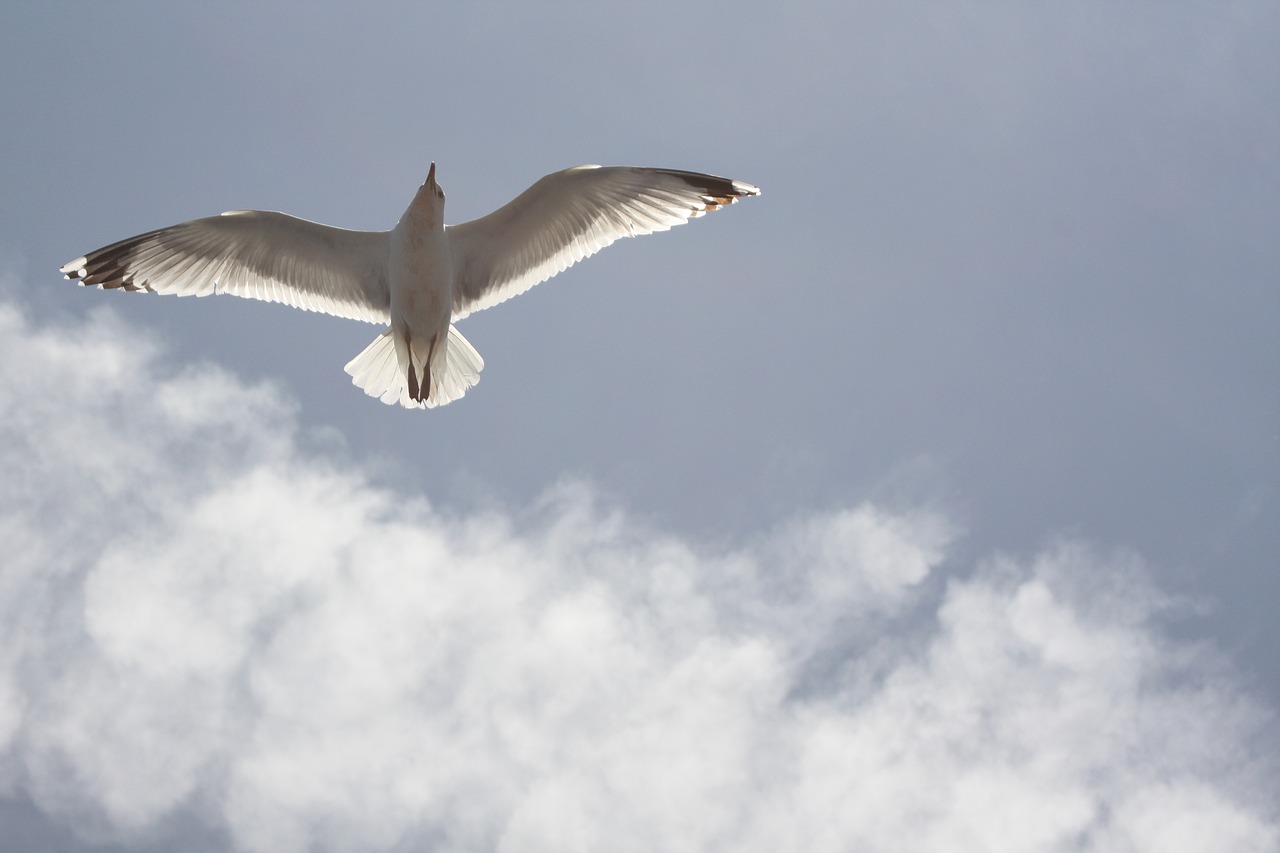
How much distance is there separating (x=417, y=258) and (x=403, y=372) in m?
0.92

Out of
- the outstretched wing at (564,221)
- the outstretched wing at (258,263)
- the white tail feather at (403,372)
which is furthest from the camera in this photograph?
the white tail feather at (403,372)

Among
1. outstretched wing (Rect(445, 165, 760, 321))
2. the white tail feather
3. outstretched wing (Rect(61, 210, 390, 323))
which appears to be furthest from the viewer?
the white tail feather

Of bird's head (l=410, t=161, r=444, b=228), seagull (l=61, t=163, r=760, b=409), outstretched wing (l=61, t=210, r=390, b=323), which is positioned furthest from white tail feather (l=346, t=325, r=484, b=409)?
bird's head (l=410, t=161, r=444, b=228)

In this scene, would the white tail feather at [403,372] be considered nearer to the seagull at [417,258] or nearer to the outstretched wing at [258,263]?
the seagull at [417,258]

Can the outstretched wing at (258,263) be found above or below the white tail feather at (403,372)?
above

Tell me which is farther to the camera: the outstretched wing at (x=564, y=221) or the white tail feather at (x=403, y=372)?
the white tail feather at (x=403, y=372)

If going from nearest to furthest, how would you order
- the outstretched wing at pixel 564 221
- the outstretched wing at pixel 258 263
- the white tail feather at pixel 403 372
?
the outstretched wing at pixel 564 221 → the outstretched wing at pixel 258 263 → the white tail feather at pixel 403 372

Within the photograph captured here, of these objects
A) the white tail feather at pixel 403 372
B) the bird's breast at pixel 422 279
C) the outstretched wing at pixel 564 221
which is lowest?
the white tail feather at pixel 403 372

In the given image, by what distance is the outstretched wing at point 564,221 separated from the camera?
7770 mm

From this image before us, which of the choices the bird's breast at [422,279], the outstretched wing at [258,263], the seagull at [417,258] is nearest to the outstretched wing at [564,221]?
the seagull at [417,258]

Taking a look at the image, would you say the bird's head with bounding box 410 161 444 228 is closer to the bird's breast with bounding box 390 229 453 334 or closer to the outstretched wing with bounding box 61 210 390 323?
the bird's breast with bounding box 390 229 453 334

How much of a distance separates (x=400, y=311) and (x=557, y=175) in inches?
57.4

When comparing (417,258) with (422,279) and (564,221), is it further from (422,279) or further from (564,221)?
(564,221)

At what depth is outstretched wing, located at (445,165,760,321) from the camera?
777cm
